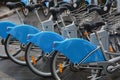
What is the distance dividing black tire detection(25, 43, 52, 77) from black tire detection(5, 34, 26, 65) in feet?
1.46

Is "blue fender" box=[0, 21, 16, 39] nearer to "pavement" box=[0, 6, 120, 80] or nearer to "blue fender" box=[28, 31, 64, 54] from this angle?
"pavement" box=[0, 6, 120, 80]

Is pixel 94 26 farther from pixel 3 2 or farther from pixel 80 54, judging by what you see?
pixel 3 2

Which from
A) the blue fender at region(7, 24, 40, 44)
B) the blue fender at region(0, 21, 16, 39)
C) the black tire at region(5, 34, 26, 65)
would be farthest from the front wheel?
the blue fender at region(0, 21, 16, 39)

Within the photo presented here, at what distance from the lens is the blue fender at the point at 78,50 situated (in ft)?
16.3

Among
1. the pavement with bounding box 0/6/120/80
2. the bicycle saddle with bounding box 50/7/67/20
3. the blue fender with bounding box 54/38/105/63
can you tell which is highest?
the bicycle saddle with bounding box 50/7/67/20

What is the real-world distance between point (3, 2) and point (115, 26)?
31.3ft

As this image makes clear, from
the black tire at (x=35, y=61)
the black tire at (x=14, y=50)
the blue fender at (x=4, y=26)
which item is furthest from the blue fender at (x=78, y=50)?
the blue fender at (x=4, y=26)

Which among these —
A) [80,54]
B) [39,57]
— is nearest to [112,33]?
[80,54]

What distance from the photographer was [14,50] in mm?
6852

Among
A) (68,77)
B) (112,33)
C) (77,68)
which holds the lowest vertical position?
(68,77)

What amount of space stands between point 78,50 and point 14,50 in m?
2.26

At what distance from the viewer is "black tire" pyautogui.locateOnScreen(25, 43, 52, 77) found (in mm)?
5852

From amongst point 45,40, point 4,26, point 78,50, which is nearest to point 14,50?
point 4,26

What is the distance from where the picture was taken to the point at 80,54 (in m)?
5.01
